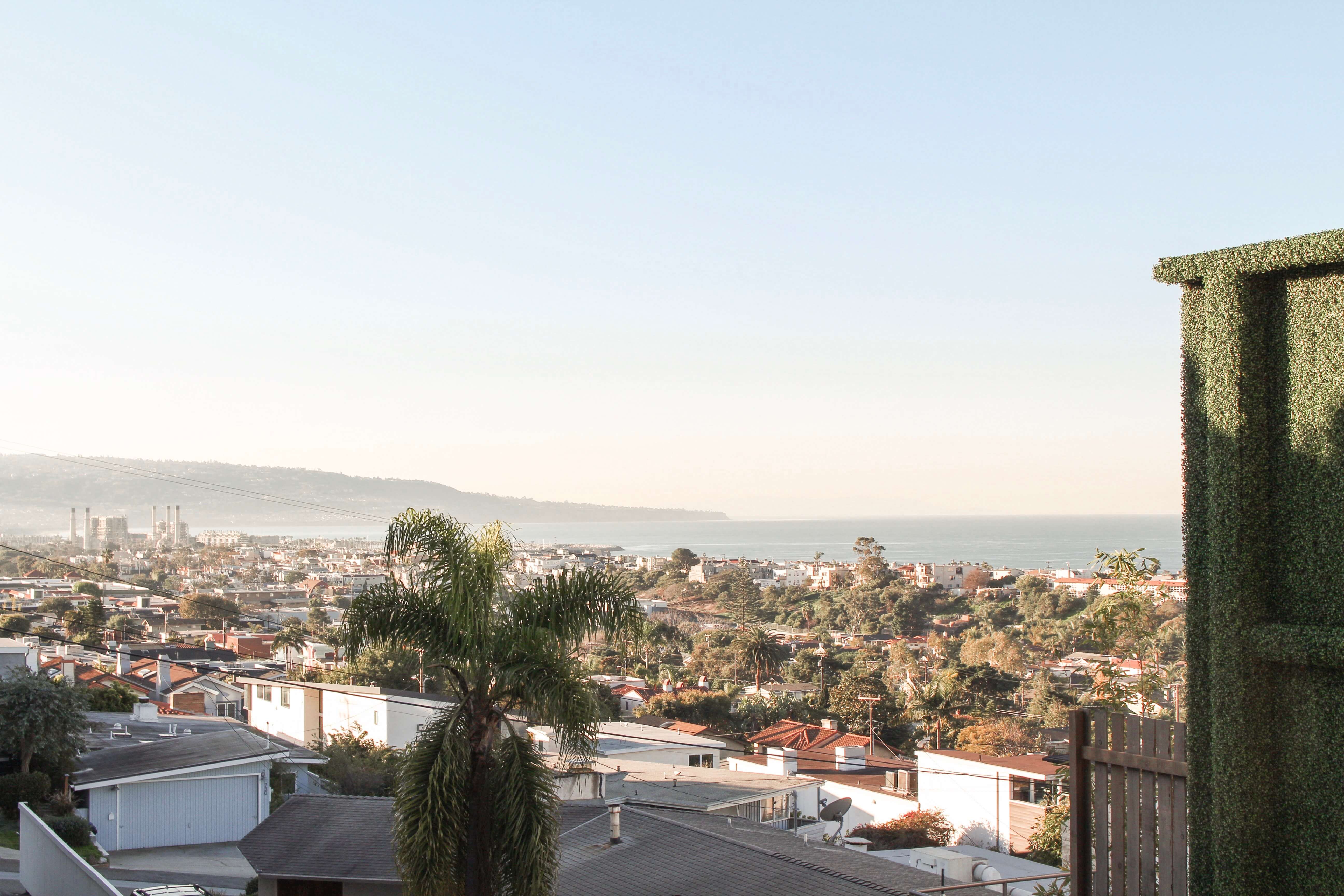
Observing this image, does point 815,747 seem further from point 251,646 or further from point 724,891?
point 251,646

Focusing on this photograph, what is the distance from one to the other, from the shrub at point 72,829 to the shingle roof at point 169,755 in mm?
1758

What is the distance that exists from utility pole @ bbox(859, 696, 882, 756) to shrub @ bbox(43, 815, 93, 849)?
2798cm

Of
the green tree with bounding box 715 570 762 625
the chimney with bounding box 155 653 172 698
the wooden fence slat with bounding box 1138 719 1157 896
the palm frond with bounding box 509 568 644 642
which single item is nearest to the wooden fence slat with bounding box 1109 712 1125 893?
the wooden fence slat with bounding box 1138 719 1157 896

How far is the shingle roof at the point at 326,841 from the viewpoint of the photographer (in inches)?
685

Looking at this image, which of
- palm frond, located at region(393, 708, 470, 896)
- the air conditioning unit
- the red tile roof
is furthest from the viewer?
the red tile roof

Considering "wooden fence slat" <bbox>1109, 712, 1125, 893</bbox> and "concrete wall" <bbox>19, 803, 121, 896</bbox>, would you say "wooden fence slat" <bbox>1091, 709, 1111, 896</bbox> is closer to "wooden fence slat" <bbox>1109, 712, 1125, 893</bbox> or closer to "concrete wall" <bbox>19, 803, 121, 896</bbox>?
"wooden fence slat" <bbox>1109, 712, 1125, 893</bbox>

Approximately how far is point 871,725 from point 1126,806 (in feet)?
136

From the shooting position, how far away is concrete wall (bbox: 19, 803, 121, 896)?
45.7ft

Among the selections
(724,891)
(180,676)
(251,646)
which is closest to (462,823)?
(724,891)

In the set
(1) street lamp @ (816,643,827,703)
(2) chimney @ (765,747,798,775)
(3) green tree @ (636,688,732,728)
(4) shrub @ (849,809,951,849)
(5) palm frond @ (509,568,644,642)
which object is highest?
(5) palm frond @ (509,568,644,642)

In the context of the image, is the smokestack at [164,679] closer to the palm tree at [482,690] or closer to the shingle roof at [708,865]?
the shingle roof at [708,865]

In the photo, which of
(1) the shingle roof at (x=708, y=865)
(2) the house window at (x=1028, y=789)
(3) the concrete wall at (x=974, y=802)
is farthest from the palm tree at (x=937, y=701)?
(1) the shingle roof at (x=708, y=865)

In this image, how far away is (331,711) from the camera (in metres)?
42.0

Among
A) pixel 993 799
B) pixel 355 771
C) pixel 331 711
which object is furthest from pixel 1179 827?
pixel 331 711
